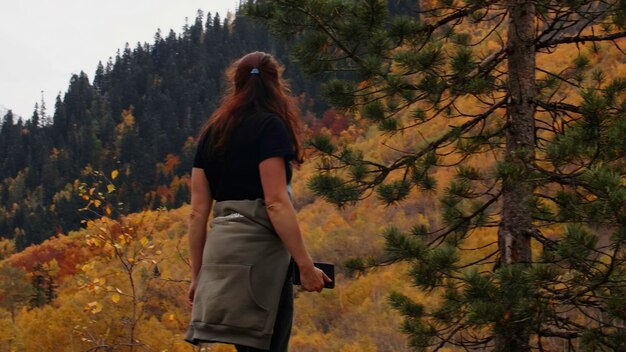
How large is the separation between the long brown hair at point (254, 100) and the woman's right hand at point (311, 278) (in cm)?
38

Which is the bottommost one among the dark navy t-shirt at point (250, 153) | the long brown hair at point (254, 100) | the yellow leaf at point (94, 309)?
the yellow leaf at point (94, 309)

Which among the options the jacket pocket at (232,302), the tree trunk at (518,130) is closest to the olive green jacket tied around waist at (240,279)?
the jacket pocket at (232,302)

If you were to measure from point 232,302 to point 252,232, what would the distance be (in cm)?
23

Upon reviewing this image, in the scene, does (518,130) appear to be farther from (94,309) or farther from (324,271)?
(94,309)

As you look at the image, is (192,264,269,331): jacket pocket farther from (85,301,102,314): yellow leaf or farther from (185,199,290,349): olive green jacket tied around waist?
(85,301,102,314): yellow leaf

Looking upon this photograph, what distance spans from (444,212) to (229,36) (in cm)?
8609

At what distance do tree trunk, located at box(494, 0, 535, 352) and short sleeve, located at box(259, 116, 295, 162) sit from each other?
141cm

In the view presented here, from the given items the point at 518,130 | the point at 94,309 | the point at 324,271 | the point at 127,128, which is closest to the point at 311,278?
the point at 324,271

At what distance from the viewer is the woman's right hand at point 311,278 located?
2.29 metres

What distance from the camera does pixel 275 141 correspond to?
2305 millimetres

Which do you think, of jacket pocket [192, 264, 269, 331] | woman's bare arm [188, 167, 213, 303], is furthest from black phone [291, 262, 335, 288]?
woman's bare arm [188, 167, 213, 303]

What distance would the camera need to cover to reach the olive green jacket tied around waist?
2215mm

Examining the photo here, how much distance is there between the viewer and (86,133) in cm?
8288

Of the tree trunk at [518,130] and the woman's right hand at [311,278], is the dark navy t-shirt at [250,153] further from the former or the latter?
the tree trunk at [518,130]
